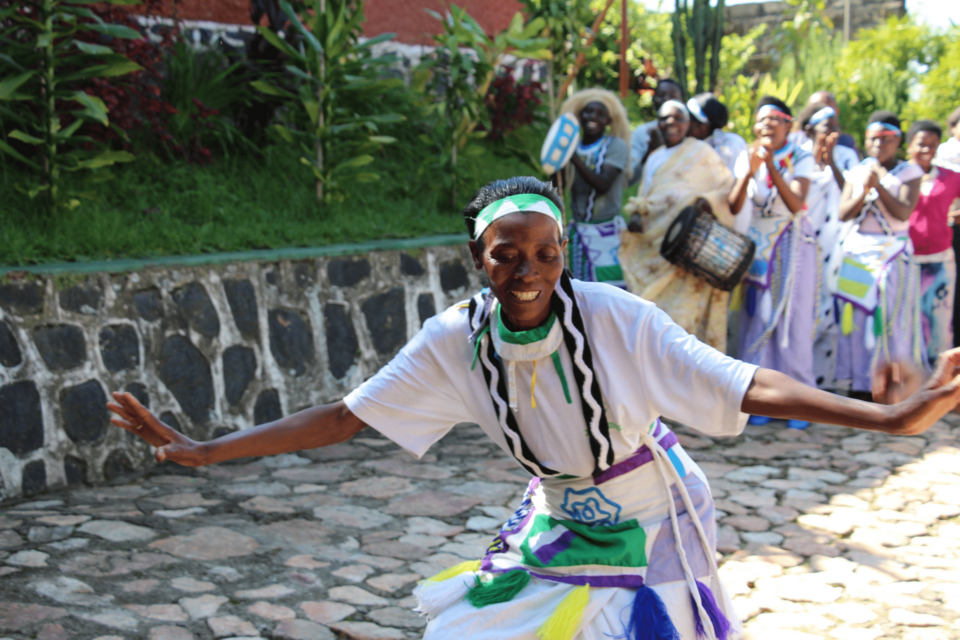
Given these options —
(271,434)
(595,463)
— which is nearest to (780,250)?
(595,463)

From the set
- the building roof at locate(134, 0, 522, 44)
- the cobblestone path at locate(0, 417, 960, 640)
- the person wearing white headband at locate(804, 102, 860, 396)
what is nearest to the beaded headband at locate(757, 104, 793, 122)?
the person wearing white headband at locate(804, 102, 860, 396)

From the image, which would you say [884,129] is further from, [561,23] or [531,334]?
[531,334]

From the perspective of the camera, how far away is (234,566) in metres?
3.55

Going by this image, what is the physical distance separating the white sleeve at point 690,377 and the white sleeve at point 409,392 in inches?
21.0

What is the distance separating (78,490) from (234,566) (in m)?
1.32

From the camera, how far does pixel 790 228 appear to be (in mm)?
5824

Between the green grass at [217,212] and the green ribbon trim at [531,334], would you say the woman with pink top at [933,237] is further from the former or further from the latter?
the green ribbon trim at [531,334]

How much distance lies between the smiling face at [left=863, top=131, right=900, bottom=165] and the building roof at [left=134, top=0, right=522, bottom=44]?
3.77m

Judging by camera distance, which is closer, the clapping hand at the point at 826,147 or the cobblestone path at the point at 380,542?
the cobblestone path at the point at 380,542

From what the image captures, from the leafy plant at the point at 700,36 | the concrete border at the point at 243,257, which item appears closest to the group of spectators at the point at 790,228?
the concrete border at the point at 243,257

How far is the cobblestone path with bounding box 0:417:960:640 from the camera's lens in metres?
3.12

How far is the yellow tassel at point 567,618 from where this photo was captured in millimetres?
1918

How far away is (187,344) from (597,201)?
3024 mm

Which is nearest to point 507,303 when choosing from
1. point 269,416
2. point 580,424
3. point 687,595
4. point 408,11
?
point 580,424
